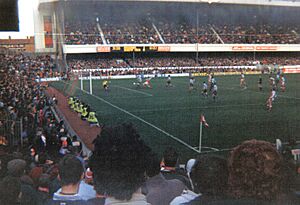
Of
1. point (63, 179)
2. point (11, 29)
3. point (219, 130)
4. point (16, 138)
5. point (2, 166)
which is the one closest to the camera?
point (63, 179)

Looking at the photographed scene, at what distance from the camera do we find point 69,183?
1127mm

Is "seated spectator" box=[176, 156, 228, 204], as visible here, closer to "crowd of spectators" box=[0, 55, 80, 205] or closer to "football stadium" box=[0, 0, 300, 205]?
"football stadium" box=[0, 0, 300, 205]

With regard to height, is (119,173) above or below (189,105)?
above

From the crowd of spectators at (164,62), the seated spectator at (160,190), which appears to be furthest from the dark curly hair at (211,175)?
the crowd of spectators at (164,62)

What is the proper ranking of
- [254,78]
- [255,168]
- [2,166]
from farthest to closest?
[254,78] < [2,166] < [255,168]

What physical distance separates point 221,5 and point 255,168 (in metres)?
2.17

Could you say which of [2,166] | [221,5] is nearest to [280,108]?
[221,5]

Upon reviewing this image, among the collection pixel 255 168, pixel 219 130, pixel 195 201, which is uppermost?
pixel 255 168

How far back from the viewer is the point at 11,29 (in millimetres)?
1289

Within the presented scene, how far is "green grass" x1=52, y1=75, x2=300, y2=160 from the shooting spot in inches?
201

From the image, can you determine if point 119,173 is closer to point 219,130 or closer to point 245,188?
point 245,188

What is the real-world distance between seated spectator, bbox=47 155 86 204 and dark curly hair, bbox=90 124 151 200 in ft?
0.31

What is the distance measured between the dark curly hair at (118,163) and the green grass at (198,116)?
3.20 metres

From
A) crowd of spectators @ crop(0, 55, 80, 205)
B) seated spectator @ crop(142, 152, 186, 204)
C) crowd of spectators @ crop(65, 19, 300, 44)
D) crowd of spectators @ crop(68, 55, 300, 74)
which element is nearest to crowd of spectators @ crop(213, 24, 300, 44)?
crowd of spectators @ crop(65, 19, 300, 44)
